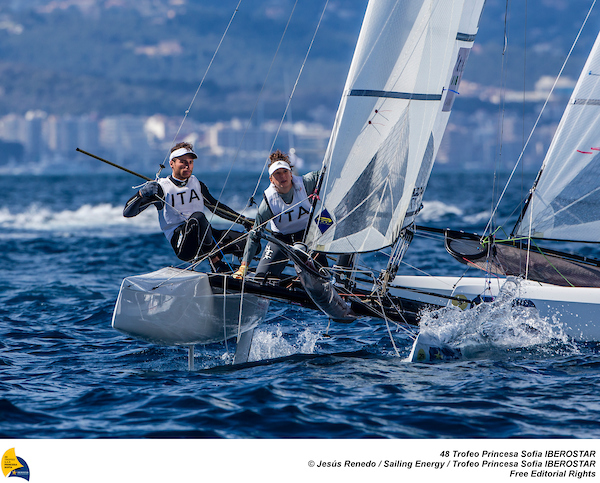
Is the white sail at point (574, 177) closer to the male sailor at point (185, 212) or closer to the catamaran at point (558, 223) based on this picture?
the catamaran at point (558, 223)

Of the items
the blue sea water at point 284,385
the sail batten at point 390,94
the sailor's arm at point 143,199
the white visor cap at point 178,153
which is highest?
the sail batten at point 390,94

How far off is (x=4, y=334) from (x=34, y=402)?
2032mm

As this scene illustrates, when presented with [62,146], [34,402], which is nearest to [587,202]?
[34,402]

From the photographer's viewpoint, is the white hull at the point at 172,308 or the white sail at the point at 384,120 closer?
the white hull at the point at 172,308

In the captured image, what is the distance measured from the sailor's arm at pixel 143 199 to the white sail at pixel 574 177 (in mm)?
2743

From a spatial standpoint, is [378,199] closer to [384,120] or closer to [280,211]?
[384,120]

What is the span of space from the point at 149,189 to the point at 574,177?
316cm

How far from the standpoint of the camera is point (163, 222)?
5711 mm

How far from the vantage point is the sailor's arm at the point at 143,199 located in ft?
17.1

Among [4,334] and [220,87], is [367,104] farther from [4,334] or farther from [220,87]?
[220,87]

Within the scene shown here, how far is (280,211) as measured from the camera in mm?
5469
